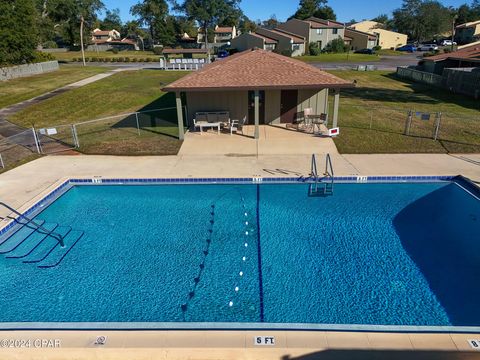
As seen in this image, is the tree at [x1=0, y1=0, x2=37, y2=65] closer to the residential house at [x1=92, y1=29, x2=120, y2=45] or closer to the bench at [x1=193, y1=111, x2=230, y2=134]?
the bench at [x1=193, y1=111, x2=230, y2=134]

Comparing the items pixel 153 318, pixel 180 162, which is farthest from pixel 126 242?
pixel 180 162

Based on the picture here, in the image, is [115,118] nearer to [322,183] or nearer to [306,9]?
[322,183]

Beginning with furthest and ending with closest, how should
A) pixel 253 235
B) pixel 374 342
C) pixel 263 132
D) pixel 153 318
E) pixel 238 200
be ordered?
pixel 263 132
pixel 238 200
pixel 253 235
pixel 153 318
pixel 374 342

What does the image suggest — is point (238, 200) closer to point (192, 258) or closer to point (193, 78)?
point (192, 258)

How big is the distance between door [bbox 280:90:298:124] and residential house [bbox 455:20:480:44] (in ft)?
276

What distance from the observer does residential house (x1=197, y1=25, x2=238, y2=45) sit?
96312 millimetres

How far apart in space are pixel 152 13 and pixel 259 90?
95515 mm

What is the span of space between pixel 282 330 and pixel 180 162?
33.6ft

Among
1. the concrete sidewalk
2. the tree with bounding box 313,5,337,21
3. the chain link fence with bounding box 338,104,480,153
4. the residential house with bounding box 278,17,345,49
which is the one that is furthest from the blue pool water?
the tree with bounding box 313,5,337,21

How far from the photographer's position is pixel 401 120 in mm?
22359

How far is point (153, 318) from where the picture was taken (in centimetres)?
789

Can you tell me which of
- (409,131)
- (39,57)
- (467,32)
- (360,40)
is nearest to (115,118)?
(409,131)

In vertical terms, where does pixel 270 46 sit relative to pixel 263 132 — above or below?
above

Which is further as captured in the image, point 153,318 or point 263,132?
point 263,132
